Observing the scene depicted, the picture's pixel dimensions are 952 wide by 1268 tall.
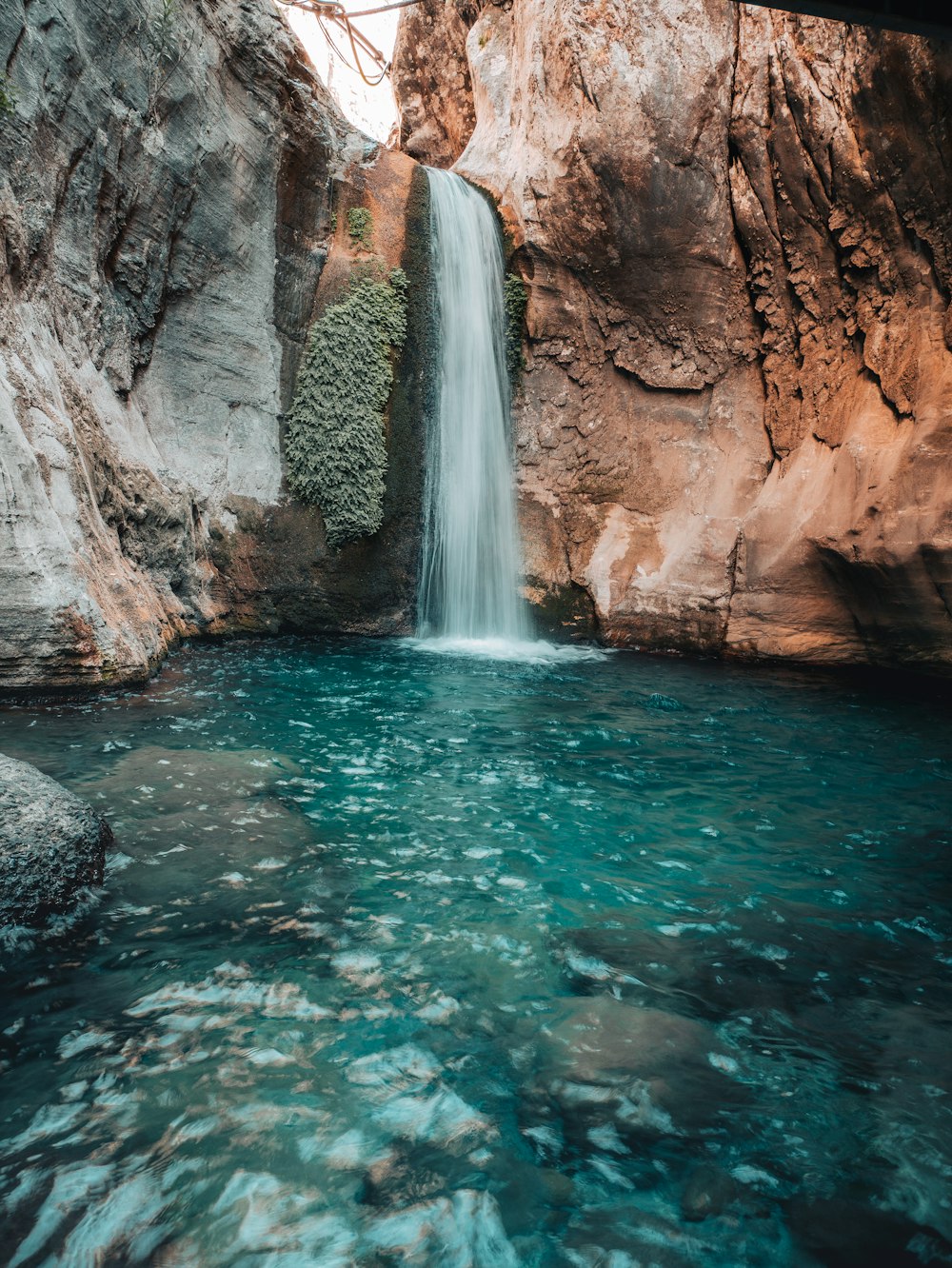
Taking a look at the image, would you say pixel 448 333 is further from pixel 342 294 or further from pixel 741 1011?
pixel 741 1011

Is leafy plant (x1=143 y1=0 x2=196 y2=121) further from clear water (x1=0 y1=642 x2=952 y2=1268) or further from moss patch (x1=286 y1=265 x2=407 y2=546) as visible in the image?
clear water (x1=0 y1=642 x2=952 y2=1268)

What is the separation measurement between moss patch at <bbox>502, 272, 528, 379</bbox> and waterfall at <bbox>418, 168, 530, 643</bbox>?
11cm

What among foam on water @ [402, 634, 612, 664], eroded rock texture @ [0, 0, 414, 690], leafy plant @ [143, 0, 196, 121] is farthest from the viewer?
foam on water @ [402, 634, 612, 664]

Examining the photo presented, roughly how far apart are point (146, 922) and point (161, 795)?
5.14 ft

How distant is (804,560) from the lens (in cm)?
1029

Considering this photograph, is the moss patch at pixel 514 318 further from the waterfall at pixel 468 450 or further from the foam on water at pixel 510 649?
the foam on water at pixel 510 649

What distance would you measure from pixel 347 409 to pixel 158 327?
2840mm

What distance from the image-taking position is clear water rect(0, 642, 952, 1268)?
2252 mm

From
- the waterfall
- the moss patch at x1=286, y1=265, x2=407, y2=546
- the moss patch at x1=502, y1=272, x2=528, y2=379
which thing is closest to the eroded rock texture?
the moss patch at x1=286, y1=265, x2=407, y2=546

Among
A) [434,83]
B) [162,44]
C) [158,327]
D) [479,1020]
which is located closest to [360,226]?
[162,44]

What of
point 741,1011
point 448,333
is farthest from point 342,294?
point 741,1011

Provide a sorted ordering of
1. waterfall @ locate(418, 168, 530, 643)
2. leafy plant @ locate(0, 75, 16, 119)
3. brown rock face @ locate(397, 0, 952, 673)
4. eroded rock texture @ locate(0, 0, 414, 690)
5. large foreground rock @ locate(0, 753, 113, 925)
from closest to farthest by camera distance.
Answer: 1. large foreground rock @ locate(0, 753, 113, 925)
2. eroded rock texture @ locate(0, 0, 414, 690)
3. leafy plant @ locate(0, 75, 16, 119)
4. brown rock face @ locate(397, 0, 952, 673)
5. waterfall @ locate(418, 168, 530, 643)

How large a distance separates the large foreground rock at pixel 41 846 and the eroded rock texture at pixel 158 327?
3.30 meters

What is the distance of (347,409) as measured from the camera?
1180 cm
